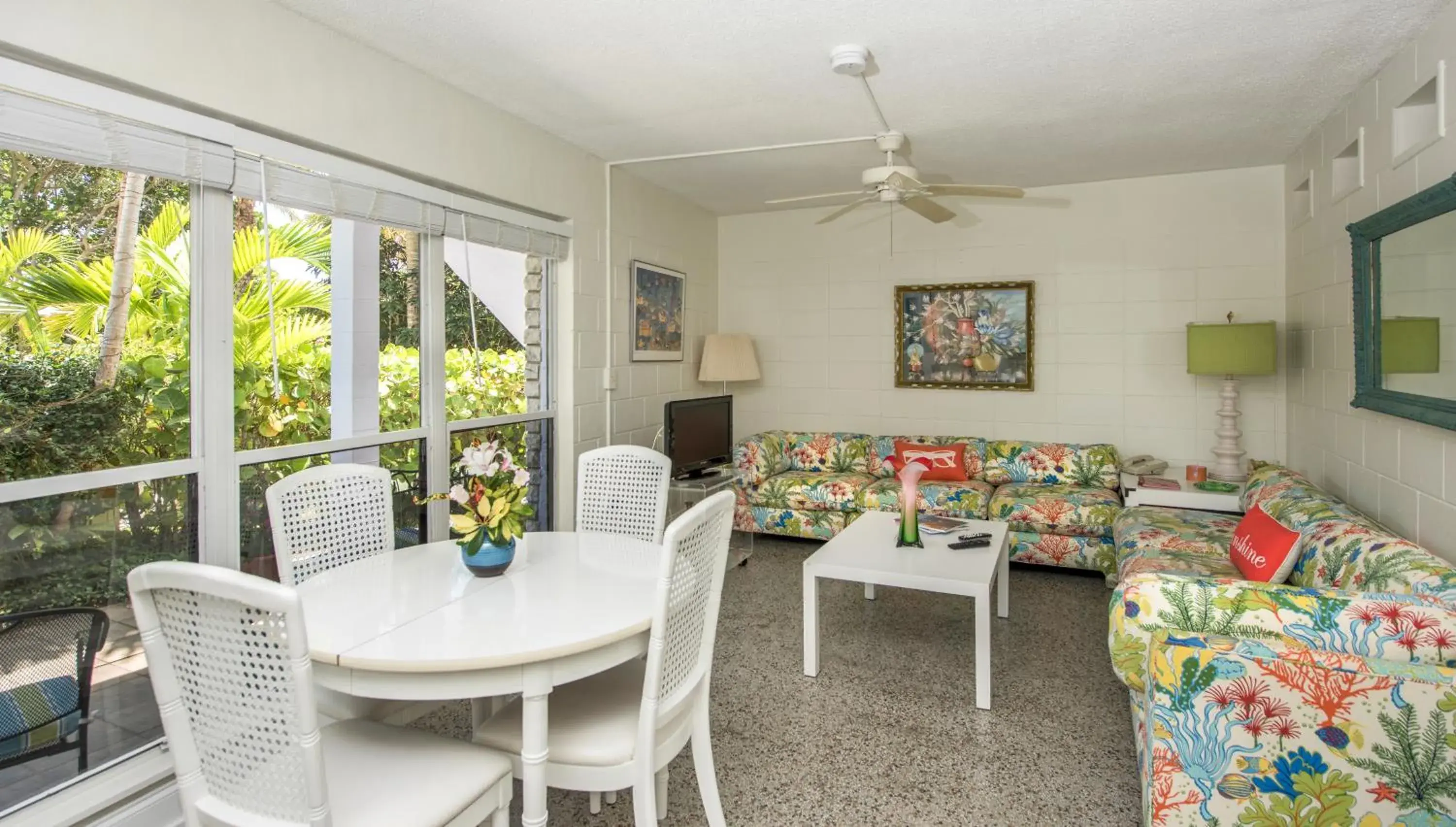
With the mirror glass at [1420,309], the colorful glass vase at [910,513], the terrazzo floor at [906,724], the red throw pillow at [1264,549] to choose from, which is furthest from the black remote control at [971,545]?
the mirror glass at [1420,309]

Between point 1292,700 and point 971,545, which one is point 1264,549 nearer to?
point 971,545

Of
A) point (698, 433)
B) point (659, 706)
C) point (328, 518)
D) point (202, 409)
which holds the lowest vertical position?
point (659, 706)

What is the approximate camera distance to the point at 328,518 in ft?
7.89

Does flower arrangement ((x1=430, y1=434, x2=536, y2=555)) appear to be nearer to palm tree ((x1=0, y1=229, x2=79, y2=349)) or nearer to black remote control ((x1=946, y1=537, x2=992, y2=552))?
palm tree ((x1=0, y1=229, x2=79, y2=349))

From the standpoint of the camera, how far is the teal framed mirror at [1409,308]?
2.39 metres

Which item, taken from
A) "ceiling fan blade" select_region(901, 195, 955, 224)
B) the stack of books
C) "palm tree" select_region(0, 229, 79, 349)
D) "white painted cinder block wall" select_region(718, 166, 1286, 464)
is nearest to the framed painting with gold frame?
"white painted cinder block wall" select_region(718, 166, 1286, 464)

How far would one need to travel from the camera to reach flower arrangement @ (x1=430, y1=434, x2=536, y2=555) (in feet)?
6.98

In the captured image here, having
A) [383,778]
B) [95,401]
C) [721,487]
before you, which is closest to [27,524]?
[95,401]

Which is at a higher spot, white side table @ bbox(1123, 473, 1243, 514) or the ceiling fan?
the ceiling fan

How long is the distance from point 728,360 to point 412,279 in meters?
2.69

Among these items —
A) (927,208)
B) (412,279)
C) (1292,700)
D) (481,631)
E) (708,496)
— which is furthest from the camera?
(708,496)

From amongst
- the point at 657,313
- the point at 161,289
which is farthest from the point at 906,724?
the point at 657,313

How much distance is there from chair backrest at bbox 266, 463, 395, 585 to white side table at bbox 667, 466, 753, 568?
6.35ft

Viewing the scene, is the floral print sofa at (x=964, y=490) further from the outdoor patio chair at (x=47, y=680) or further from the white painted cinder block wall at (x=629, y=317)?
the outdoor patio chair at (x=47, y=680)
